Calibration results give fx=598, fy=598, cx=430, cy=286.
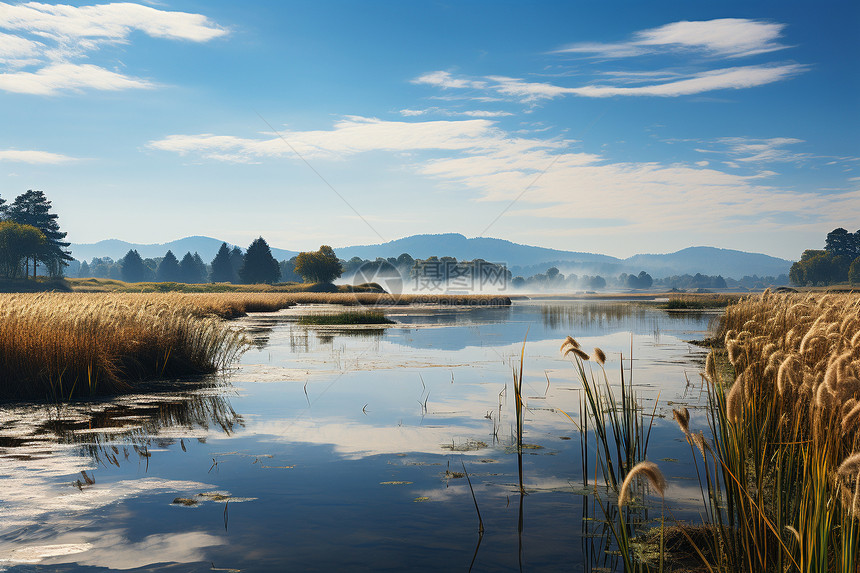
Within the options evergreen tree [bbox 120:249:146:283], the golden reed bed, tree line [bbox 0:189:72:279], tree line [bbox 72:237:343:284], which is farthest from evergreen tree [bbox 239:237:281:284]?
the golden reed bed

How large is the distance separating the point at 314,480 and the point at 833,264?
17274 centimetres

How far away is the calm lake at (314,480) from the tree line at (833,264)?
525ft

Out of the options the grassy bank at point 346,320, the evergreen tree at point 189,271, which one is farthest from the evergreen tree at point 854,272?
the evergreen tree at point 189,271

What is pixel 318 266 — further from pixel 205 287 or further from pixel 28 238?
pixel 28 238

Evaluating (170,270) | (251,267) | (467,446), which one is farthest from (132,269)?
(467,446)

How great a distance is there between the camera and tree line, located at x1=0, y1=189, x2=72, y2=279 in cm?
9088

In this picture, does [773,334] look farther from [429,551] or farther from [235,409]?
[235,409]

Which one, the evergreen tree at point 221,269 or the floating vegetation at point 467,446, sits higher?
the evergreen tree at point 221,269

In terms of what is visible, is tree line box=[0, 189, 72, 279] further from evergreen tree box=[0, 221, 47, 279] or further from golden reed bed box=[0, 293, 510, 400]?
golden reed bed box=[0, 293, 510, 400]

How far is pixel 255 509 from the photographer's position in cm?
648

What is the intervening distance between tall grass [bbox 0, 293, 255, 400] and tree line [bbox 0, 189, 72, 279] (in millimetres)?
91212

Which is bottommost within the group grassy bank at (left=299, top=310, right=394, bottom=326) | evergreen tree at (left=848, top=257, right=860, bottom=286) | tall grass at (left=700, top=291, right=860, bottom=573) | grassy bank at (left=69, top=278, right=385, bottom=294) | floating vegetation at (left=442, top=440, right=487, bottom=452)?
floating vegetation at (left=442, top=440, right=487, bottom=452)

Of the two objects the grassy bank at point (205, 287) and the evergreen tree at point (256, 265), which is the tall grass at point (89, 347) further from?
the evergreen tree at point (256, 265)

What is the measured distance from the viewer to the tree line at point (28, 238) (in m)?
90.9
